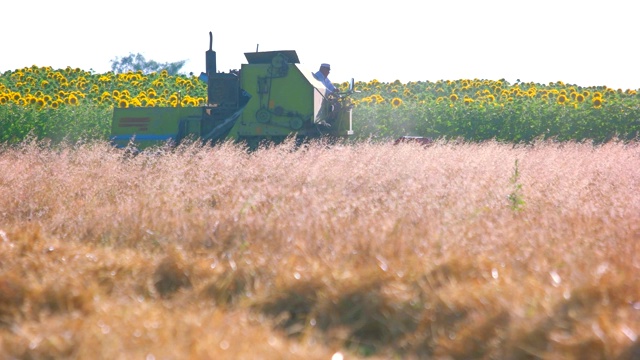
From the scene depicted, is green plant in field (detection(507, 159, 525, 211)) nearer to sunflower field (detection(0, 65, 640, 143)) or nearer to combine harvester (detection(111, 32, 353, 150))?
combine harvester (detection(111, 32, 353, 150))

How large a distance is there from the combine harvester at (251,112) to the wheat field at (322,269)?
564 centimetres

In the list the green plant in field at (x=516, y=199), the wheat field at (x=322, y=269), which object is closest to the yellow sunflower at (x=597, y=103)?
the wheat field at (x=322, y=269)

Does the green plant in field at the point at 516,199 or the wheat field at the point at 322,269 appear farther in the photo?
the green plant in field at the point at 516,199

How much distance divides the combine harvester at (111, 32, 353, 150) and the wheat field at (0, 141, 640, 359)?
5640 millimetres

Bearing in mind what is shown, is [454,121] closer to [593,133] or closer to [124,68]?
[593,133]

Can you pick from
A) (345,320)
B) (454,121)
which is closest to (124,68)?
(454,121)

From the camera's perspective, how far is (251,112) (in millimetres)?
15367

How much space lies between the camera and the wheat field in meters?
4.30

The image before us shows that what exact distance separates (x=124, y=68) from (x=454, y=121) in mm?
59194

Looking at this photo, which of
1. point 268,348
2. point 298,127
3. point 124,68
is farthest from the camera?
point 124,68

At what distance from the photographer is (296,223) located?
6.85 meters

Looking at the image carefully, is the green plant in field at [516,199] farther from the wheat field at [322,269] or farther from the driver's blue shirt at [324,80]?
the driver's blue shirt at [324,80]

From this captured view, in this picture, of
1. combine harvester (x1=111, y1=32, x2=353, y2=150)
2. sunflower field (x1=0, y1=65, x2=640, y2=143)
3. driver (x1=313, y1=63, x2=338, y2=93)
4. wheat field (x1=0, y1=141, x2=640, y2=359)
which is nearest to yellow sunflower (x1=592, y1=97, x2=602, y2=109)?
sunflower field (x1=0, y1=65, x2=640, y2=143)

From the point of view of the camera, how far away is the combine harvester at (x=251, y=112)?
50.3ft
